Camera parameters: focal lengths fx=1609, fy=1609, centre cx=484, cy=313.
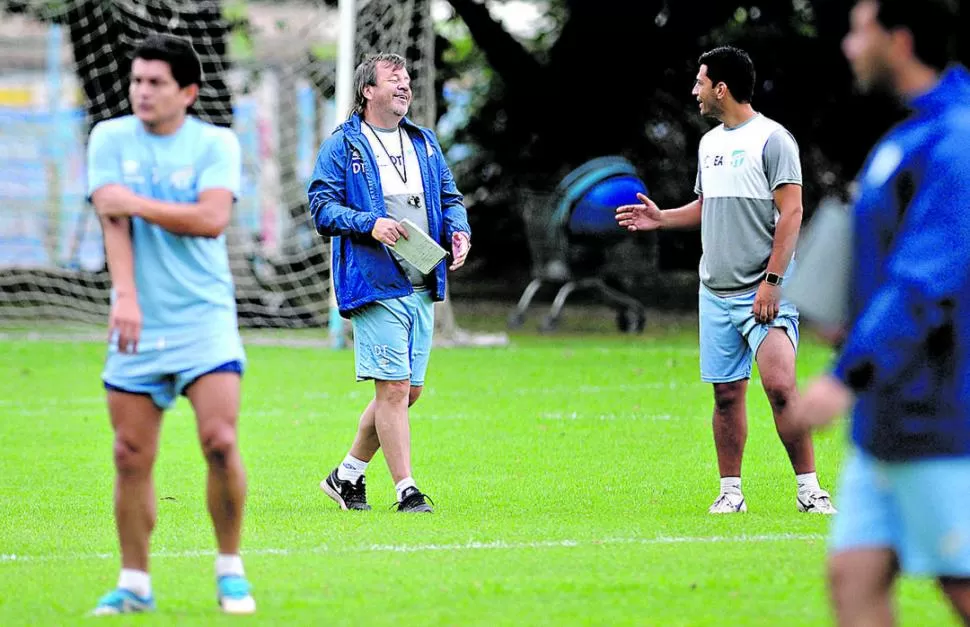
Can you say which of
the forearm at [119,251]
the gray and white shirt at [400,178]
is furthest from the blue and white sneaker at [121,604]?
the gray and white shirt at [400,178]

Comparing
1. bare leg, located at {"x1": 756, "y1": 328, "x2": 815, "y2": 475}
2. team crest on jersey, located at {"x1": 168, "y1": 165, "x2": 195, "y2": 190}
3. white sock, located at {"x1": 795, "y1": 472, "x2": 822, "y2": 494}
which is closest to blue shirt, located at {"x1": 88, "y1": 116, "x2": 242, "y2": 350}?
team crest on jersey, located at {"x1": 168, "y1": 165, "x2": 195, "y2": 190}

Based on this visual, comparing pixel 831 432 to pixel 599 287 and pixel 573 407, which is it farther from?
pixel 599 287

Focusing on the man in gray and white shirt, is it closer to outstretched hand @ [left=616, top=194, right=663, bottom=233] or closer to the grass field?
outstretched hand @ [left=616, top=194, right=663, bottom=233]

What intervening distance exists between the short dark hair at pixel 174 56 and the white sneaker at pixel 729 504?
365cm

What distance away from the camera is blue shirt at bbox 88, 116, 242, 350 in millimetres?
5230

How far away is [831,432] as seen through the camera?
1063 centimetres

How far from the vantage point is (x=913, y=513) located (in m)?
3.70

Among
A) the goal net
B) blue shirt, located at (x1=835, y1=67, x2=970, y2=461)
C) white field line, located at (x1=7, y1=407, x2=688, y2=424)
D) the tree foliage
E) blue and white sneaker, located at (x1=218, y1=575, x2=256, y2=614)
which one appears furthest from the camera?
the tree foliage

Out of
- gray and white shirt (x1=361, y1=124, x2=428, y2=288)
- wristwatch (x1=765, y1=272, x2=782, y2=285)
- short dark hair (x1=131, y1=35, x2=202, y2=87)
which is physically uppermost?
short dark hair (x1=131, y1=35, x2=202, y2=87)

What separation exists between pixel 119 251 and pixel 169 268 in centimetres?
17

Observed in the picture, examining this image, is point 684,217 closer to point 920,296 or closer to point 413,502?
point 413,502

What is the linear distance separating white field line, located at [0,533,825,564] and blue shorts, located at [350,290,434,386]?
49.2 inches

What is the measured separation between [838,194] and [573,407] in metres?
14.3

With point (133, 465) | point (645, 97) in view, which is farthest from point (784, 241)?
point (645, 97)
